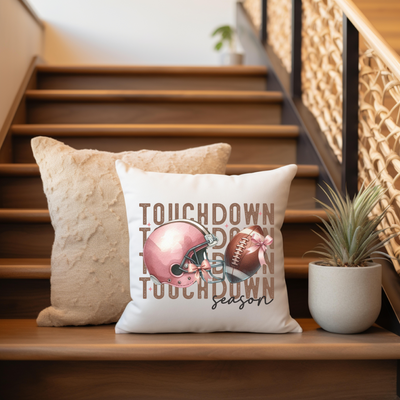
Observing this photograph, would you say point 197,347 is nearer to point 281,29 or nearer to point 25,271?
point 25,271

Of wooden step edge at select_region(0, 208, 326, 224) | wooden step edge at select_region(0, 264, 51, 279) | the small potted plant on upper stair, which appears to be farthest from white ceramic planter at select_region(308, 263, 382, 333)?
wooden step edge at select_region(0, 264, 51, 279)

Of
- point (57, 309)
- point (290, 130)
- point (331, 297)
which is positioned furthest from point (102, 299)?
point (290, 130)

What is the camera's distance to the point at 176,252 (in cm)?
99

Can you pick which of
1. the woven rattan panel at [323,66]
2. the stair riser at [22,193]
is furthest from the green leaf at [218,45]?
the stair riser at [22,193]

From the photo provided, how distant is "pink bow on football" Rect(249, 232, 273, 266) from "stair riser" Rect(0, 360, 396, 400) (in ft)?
0.85

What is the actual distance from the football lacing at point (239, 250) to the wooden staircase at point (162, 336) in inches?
7.2

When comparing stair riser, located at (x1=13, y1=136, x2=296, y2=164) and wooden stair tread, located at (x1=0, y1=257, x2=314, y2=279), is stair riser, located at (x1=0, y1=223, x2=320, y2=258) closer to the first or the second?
wooden stair tread, located at (x1=0, y1=257, x2=314, y2=279)

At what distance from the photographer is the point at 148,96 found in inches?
78.7

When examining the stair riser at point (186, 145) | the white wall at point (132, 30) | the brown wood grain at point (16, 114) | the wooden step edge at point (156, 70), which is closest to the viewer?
the brown wood grain at point (16, 114)

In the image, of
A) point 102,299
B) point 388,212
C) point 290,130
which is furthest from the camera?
point 290,130

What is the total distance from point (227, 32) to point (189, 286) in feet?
8.28

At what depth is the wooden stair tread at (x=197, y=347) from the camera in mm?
963

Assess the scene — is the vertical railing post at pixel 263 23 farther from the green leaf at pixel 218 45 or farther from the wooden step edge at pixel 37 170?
the wooden step edge at pixel 37 170

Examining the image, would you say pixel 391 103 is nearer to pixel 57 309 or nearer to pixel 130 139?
pixel 130 139
